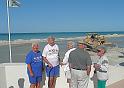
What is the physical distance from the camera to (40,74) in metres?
6.21

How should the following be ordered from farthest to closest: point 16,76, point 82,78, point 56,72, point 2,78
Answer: point 16,76 < point 2,78 < point 56,72 < point 82,78

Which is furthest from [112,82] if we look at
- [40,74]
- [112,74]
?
[40,74]

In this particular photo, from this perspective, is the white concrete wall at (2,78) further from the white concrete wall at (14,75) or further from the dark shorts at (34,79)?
the dark shorts at (34,79)

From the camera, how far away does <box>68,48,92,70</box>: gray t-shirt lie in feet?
18.1

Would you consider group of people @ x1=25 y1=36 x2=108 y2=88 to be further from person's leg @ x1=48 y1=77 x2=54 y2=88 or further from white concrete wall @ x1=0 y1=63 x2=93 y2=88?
white concrete wall @ x1=0 y1=63 x2=93 y2=88

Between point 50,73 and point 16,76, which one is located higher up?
point 50,73

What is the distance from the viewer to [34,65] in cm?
A: 612

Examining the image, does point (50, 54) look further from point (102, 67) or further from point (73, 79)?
point (102, 67)

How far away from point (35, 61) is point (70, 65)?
85 centimetres

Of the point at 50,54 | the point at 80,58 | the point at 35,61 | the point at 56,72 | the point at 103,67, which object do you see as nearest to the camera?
the point at 80,58

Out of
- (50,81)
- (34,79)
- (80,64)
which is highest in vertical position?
(80,64)

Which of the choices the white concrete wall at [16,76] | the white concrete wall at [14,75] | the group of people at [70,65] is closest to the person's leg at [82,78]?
the group of people at [70,65]

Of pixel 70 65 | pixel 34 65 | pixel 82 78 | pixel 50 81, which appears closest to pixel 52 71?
pixel 50 81

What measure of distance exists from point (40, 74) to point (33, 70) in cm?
20
